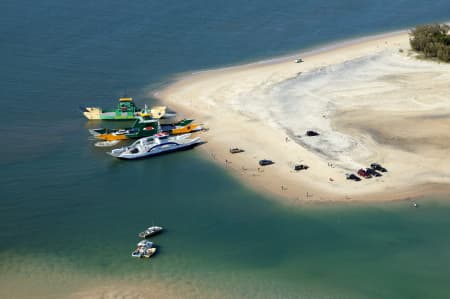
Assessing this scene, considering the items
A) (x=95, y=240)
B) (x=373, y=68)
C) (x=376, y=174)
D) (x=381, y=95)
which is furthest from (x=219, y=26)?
(x=95, y=240)

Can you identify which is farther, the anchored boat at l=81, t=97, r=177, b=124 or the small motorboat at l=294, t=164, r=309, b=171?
the anchored boat at l=81, t=97, r=177, b=124

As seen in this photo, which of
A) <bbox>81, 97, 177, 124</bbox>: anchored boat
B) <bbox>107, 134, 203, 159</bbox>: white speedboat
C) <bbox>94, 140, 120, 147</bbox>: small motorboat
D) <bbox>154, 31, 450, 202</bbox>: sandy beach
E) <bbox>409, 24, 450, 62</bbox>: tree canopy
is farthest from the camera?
<bbox>409, 24, 450, 62</bbox>: tree canopy

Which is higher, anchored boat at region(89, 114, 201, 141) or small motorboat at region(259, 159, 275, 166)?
anchored boat at region(89, 114, 201, 141)

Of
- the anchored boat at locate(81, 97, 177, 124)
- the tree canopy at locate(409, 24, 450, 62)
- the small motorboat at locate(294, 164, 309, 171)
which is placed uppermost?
the tree canopy at locate(409, 24, 450, 62)

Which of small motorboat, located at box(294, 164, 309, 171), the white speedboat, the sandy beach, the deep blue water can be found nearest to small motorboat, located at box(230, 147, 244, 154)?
the sandy beach

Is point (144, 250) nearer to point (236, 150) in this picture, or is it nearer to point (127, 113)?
point (236, 150)

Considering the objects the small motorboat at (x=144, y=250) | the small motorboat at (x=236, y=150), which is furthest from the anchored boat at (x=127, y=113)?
the small motorboat at (x=144, y=250)

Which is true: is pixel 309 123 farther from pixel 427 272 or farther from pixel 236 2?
pixel 236 2

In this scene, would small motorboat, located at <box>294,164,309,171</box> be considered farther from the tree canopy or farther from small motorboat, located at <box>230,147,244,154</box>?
the tree canopy
